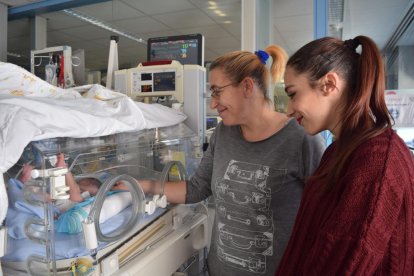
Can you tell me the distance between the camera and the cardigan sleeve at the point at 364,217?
0.58 metres

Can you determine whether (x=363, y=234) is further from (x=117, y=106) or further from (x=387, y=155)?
(x=117, y=106)

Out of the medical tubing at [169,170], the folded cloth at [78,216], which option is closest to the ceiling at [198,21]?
the medical tubing at [169,170]

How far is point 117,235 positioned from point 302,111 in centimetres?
76

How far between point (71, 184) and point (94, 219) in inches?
5.5

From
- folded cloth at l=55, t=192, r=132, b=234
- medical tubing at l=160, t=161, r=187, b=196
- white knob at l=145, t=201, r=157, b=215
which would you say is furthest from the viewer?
medical tubing at l=160, t=161, r=187, b=196

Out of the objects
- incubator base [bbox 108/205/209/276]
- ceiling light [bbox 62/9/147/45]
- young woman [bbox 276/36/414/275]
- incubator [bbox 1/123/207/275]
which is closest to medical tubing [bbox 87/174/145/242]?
incubator [bbox 1/123/207/275]

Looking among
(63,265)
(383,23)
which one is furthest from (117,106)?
(383,23)

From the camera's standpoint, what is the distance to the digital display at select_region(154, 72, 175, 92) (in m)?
1.83

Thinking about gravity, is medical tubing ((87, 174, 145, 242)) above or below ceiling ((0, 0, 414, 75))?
below

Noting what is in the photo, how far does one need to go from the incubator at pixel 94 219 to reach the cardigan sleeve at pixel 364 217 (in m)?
0.70

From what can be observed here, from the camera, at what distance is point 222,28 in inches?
202

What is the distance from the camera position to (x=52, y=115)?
0.99 metres

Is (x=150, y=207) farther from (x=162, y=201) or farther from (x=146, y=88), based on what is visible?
(x=146, y=88)

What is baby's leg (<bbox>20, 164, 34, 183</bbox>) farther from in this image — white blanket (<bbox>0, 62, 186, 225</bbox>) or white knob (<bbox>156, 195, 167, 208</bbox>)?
white knob (<bbox>156, 195, 167, 208</bbox>)
